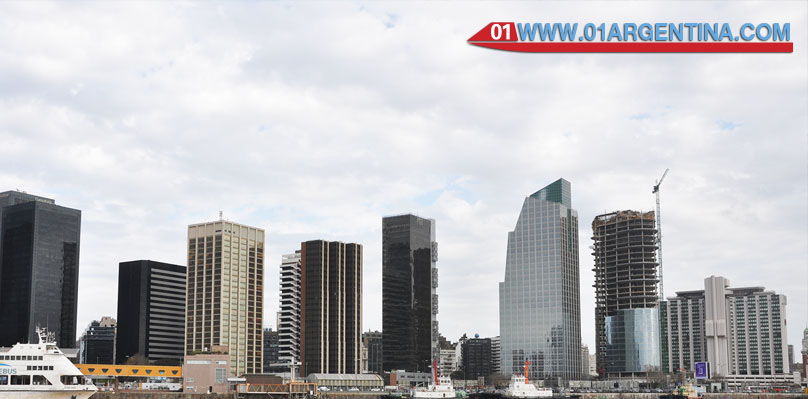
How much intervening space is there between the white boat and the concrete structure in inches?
2389

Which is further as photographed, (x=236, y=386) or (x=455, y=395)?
(x=455, y=395)

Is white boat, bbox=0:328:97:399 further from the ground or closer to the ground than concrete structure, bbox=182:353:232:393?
further from the ground

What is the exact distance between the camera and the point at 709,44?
70125 millimetres

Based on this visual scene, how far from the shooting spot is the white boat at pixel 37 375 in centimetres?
11994

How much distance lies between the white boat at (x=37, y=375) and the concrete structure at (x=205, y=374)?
2389 inches

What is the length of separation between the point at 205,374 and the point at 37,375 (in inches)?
2580

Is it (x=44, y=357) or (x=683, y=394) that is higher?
(x=44, y=357)

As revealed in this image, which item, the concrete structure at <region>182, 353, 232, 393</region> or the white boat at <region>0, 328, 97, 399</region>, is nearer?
the white boat at <region>0, 328, 97, 399</region>

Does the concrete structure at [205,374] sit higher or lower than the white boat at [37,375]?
lower

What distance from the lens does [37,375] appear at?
4766 inches

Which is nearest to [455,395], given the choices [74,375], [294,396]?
[294,396]

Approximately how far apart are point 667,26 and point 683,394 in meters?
146

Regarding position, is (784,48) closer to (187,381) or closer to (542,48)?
(542,48)

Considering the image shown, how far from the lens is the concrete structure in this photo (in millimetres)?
183125
